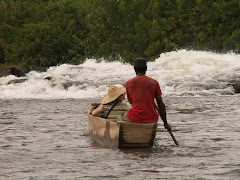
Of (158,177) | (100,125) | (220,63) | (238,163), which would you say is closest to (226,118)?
(100,125)

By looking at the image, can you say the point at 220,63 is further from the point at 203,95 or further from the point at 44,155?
the point at 44,155

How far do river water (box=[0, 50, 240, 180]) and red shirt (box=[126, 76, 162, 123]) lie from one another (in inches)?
25.1

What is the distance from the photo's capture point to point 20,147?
12.1 meters

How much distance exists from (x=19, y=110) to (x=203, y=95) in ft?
25.9

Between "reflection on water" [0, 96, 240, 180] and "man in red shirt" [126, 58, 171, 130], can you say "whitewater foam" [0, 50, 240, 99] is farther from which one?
"man in red shirt" [126, 58, 171, 130]

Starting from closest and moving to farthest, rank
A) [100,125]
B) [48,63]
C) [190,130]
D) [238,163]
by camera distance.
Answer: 1. [238,163]
2. [100,125]
3. [190,130]
4. [48,63]

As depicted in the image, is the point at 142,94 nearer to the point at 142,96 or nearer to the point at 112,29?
the point at 142,96

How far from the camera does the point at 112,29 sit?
51.2 metres

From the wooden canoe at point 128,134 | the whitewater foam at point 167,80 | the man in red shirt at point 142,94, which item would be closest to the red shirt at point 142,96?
the man in red shirt at point 142,94

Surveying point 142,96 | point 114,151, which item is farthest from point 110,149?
point 142,96

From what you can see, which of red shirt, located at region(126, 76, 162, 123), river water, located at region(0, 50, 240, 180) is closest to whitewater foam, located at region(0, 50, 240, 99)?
river water, located at region(0, 50, 240, 180)

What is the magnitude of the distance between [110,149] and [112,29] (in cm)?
4016

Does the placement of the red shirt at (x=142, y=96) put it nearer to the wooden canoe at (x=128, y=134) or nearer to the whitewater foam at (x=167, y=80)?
the wooden canoe at (x=128, y=134)

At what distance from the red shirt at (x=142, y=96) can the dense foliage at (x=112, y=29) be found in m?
31.8
